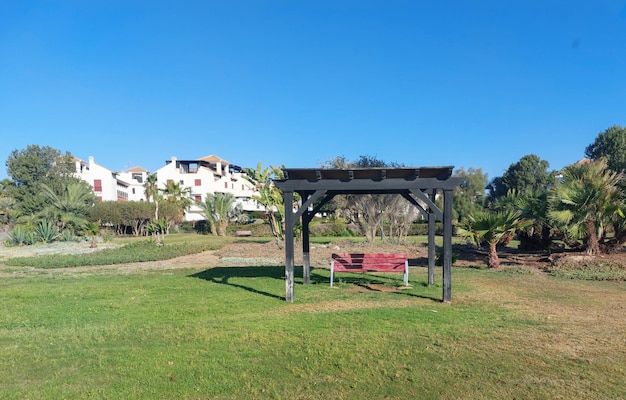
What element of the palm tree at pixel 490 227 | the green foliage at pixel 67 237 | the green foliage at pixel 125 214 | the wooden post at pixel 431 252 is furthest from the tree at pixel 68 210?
the wooden post at pixel 431 252

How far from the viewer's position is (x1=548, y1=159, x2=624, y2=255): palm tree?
40.9 ft

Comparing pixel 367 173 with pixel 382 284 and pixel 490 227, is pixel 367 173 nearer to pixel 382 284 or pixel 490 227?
pixel 382 284

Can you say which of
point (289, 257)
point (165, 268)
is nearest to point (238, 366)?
point (289, 257)

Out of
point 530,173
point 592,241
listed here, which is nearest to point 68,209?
point 592,241

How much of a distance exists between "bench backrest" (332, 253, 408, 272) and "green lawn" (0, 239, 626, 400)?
0.68 meters

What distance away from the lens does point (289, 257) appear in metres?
8.34

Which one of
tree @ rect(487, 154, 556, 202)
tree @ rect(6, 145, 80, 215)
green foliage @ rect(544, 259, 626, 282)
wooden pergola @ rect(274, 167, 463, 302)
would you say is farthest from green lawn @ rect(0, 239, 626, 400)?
tree @ rect(487, 154, 556, 202)

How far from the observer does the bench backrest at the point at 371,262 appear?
32.7 feet

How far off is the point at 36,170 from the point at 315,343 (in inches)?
2163

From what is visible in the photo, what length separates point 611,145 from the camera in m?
→ 48.1

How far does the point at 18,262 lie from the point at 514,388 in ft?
63.7

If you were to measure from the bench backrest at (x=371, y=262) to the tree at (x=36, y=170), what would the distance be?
44.8 m

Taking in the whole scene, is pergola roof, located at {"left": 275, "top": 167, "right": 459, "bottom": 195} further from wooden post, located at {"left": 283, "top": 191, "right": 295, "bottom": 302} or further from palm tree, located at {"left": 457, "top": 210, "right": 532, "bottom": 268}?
palm tree, located at {"left": 457, "top": 210, "right": 532, "bottom": 268}

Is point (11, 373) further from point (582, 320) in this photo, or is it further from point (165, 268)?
point (165, 268)
